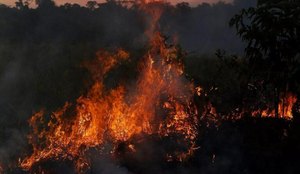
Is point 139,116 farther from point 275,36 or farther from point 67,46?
point 67,46

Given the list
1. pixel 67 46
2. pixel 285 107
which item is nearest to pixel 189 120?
pixel 285 107

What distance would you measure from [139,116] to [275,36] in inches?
132

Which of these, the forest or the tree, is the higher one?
the tree

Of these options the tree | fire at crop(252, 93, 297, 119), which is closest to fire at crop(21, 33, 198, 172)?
fire at crop(252, 93, 297, 119)

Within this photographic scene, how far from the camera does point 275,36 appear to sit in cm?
919

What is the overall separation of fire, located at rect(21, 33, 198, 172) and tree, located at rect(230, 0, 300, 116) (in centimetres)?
190

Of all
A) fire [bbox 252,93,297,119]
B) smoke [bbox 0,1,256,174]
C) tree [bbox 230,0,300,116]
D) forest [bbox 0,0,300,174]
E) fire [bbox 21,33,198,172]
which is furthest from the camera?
smoke [bbox 0,1,256,174]

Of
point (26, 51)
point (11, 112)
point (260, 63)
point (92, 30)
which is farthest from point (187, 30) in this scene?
point (260, 63)

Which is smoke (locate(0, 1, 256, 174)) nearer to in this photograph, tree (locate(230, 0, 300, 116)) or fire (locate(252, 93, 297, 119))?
fire (locate(252, 93, 297, 119))

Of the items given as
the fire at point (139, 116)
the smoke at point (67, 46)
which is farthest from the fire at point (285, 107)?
the smoke at point (67, 46)

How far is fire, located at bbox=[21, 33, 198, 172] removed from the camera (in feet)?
27.4

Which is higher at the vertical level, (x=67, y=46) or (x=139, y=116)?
(x=139, y=116)

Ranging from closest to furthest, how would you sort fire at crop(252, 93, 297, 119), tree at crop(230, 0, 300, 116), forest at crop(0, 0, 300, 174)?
forest at crop(0, 0, 300, 174) → tree at crop(230, 0, 300, 116) → fire at crop(252, 93, 297, 119)

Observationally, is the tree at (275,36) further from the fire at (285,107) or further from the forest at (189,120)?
the fire at (285,107)
